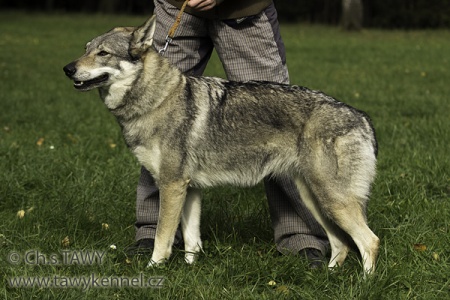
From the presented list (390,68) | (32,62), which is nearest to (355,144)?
(390,68)

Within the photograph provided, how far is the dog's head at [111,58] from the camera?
12.9 feet

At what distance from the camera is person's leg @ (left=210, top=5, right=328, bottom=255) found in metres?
4.58

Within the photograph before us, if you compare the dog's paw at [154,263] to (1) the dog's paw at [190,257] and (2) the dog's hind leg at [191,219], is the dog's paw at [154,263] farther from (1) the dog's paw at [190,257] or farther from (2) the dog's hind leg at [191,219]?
(2) the dog's hind leg at [191,219]

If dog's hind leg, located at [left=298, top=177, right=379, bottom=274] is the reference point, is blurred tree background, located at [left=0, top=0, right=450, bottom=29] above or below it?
below

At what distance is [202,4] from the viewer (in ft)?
14.3

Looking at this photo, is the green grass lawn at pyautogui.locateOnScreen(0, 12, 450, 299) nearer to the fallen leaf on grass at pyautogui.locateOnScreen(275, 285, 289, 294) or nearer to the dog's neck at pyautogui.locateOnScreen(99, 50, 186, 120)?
the fallen leaf on grass at pyautogui.locateOnScreen(275, 285, 289, 294)

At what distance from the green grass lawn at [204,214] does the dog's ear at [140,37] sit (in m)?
1.26

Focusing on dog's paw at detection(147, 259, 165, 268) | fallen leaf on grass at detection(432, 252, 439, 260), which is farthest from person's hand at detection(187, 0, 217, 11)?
fallen leaf on grass at detection(432, 252, 439, 260)

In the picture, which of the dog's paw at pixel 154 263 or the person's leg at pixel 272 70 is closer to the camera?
the dog's paw at pixel 154 263

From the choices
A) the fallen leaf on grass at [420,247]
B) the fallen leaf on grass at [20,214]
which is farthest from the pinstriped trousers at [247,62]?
the fallen leaf on grass at [20,214]

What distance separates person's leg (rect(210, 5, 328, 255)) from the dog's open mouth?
3.14ft

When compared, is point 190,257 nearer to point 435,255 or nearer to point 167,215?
point 167,215

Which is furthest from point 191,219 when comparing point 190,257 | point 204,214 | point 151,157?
point 204,214

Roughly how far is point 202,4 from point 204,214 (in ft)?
5.34
